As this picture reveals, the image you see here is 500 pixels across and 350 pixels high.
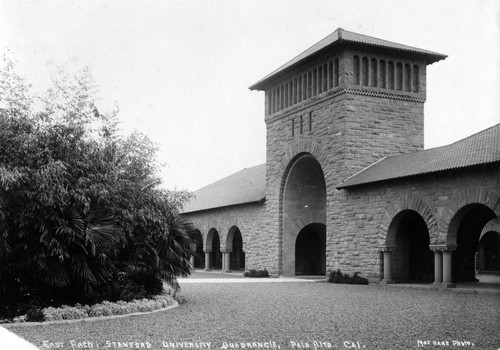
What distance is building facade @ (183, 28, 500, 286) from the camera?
61.7 feet

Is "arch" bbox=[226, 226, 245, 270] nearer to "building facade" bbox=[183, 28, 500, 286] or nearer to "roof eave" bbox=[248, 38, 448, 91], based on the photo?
"building facade" bbox=[183, 28, 500, 286]

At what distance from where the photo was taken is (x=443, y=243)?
60.7 feet

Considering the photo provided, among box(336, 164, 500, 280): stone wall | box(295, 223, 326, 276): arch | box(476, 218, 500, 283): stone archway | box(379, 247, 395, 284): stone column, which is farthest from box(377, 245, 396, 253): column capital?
box(476, 218, 500, 283): stone archway

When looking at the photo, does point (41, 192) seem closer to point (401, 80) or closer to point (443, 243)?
point (443, 243)

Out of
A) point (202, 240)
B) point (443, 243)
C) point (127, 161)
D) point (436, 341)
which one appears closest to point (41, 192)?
point (127, 161)

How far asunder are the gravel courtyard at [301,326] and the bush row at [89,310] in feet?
1.43

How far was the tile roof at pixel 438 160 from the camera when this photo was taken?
17672 millimetres

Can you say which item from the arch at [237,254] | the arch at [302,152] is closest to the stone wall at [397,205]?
the arch at [302,152]

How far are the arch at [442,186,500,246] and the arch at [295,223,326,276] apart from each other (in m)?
11.4

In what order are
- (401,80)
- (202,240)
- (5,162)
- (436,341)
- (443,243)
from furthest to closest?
(202,240) → (401,80) → (443,243) → (5,162) → (436,341)

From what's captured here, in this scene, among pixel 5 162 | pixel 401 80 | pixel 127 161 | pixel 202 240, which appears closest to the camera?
pixel 5 162

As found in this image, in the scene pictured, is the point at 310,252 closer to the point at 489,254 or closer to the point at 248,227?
the point at 248,227

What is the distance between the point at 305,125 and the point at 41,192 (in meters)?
16.3

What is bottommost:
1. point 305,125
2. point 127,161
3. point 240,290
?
point 240,290
